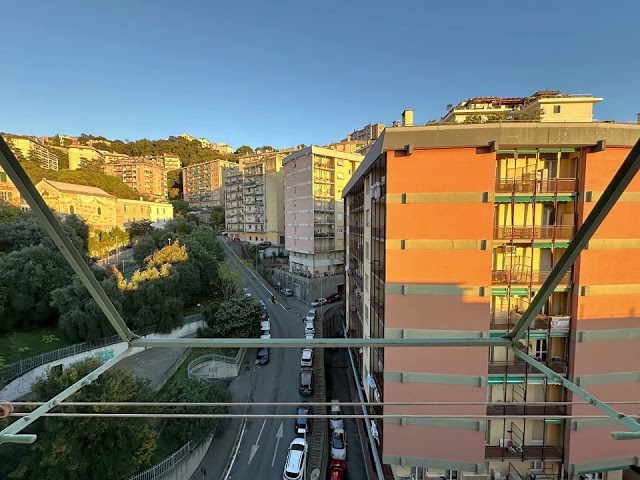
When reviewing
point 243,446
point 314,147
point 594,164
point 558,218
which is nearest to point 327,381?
point 243,446

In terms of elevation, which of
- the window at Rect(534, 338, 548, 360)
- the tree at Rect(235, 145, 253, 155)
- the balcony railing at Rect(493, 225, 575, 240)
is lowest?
the window at Rect(534, 338, 548, 360)

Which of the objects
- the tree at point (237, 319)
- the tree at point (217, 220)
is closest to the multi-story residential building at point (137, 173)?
the tree at point (217, 220)

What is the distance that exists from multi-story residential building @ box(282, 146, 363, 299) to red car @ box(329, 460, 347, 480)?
574 inches

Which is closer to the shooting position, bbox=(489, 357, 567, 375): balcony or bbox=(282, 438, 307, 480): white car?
bbox=(489, 357, 567, 375): balcony

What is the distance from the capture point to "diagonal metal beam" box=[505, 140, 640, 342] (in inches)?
41.1

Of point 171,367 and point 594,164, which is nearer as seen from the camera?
point 594,164

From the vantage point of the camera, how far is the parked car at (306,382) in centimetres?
1275

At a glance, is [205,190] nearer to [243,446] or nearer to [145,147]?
[145,147]

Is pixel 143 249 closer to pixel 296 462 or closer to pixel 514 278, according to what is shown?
pixel 296 462

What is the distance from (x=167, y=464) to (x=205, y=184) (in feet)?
187

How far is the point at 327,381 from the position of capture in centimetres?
1419

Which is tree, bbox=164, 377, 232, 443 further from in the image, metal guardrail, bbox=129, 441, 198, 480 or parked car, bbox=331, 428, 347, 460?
parked car, bbox=331, 428, 347, 460

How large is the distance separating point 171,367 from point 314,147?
60.0 ft

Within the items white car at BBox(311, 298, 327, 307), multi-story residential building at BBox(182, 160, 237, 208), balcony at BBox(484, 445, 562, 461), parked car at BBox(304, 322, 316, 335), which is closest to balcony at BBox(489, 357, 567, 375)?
balcony at BBox(484, 445, 562, 461)
